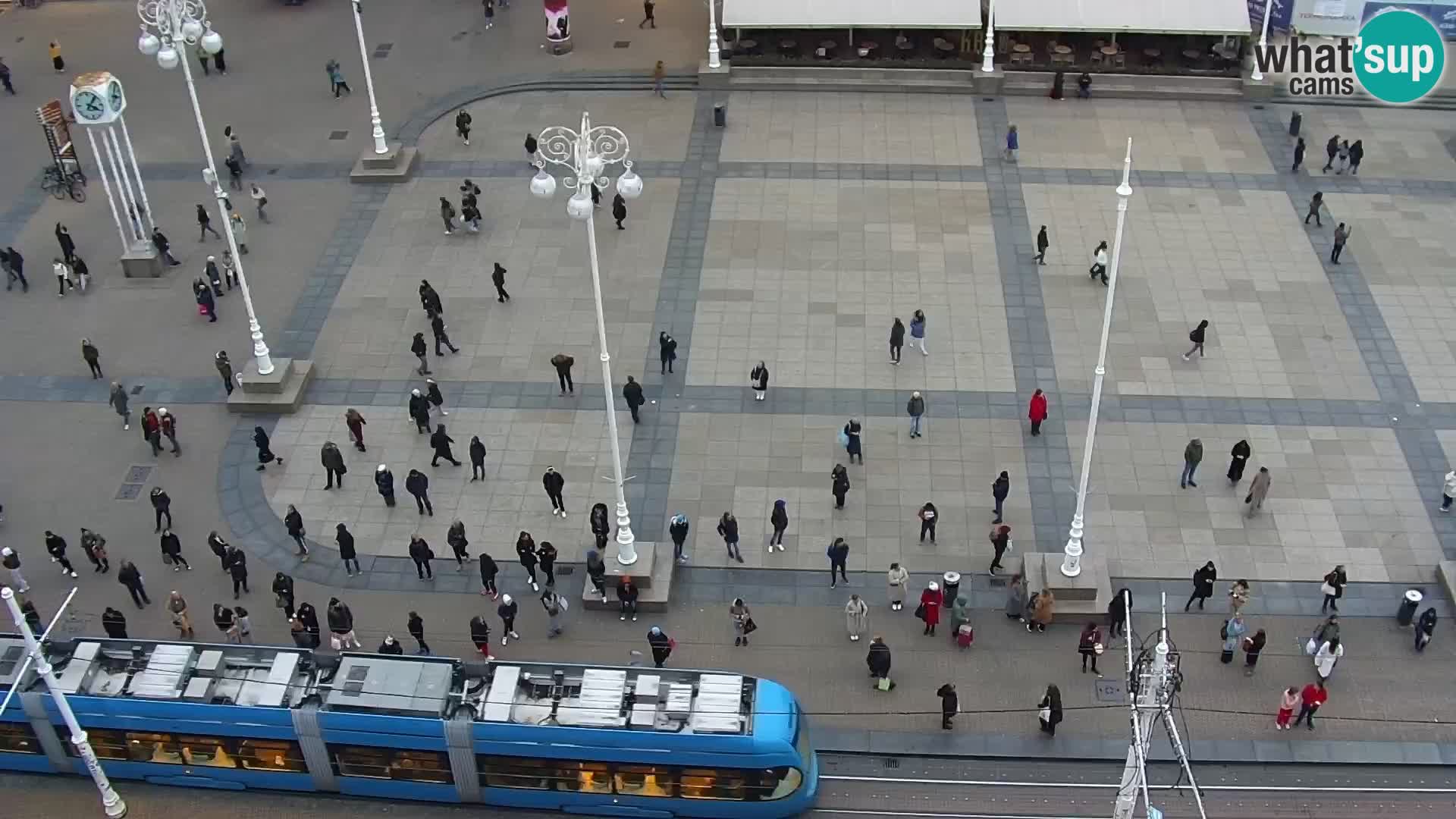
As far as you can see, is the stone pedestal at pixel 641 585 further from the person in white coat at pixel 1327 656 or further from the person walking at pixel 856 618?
the person in white coat at pixel 1327 656

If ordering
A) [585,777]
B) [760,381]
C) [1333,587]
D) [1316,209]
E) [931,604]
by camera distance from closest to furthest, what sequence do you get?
1. [585,777]
2. [931,604]
3. [1333,587]
4. [760,381]
5. [1316,209]

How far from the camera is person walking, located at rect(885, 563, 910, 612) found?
25.6m

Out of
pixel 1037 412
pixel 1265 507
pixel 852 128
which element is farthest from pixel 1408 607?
pixel 852 128

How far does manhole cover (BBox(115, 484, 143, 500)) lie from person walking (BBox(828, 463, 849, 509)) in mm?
15215

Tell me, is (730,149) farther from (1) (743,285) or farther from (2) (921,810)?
(2) (921,810)

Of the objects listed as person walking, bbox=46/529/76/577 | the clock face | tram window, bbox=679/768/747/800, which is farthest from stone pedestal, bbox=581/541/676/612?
the clock face

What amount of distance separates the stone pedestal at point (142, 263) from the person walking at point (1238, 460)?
90.3 ft

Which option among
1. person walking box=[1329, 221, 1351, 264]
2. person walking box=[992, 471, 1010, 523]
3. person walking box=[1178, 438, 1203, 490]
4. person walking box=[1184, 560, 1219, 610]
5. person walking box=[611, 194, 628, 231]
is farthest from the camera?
person walking box=[611, 194, 628, 231]

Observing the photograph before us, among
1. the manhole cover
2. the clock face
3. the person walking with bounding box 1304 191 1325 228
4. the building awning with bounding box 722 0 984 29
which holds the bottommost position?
the manhole cover

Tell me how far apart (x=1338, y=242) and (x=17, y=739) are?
105 ft

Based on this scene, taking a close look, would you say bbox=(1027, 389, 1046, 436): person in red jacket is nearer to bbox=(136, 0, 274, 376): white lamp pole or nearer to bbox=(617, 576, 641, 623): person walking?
bbox=(617, 576, 641, 623): person walking

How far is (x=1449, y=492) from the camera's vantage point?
27703 mm

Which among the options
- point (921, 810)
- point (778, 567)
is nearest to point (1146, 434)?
point (778, 567)

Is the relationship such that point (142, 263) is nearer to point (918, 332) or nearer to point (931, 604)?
point (918, 332)
